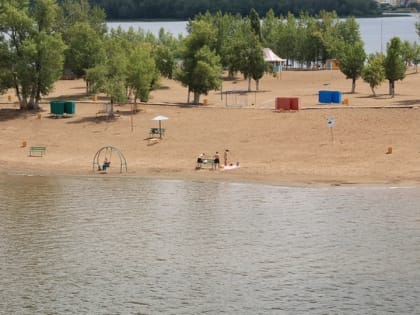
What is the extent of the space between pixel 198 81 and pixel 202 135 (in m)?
17.7

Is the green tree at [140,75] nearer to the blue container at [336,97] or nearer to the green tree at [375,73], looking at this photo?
the blue container at [336,97]

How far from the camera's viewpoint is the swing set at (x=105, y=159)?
6042cm

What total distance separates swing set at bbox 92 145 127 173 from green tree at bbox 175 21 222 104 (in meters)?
22.1

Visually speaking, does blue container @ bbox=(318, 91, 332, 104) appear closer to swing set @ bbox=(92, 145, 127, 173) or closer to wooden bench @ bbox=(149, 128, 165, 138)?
wooden bench @ bbox=(149, 128, 165, 138)

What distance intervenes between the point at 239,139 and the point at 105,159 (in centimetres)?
1082

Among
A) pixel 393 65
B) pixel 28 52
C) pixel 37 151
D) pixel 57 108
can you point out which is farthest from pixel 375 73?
pixel 37 151

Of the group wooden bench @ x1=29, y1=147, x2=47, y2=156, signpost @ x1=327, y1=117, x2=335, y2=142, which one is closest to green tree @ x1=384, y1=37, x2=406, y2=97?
signpost @ x1=327, y1=117, x2=335, y2=142

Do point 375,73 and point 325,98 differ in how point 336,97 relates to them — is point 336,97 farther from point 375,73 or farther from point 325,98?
point 375,73

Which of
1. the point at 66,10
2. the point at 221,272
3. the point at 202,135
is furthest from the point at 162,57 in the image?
the point at 221,272

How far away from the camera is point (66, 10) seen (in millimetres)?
158375

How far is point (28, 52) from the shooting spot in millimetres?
80875

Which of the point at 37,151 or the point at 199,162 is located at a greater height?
the point at 37,151

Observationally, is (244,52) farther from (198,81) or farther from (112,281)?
(112,281)

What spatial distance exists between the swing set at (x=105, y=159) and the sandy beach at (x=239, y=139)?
43 centimetres
